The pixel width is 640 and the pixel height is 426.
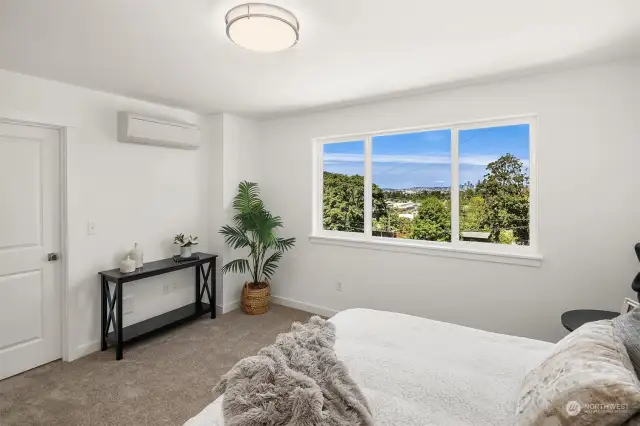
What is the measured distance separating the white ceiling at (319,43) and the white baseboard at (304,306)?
2.45 meters

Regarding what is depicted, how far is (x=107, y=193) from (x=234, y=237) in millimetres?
1357

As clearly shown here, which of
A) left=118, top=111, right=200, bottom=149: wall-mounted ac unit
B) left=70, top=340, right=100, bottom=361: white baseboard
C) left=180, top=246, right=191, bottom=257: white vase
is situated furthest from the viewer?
left=180, top=246, right=191, bottom=257: white vase

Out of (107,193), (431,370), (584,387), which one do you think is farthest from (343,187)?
(584,387)

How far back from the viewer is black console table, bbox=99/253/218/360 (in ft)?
9.48

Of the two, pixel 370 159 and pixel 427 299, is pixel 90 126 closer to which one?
pixel 370 159

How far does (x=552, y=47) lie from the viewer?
7.16 feet

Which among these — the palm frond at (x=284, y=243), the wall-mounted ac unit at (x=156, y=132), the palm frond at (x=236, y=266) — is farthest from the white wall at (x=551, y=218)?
the wall-mounted ac unit at (x=156, y=132)

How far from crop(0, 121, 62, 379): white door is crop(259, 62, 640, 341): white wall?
2806mm

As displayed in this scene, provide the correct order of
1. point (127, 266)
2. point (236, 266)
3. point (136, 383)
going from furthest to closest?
point (236, 266) < point (127, 266) < point (136, 383)

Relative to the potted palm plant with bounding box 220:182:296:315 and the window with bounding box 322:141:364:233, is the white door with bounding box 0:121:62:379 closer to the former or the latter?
the potted palm plant with bounding box 220:182:296:315

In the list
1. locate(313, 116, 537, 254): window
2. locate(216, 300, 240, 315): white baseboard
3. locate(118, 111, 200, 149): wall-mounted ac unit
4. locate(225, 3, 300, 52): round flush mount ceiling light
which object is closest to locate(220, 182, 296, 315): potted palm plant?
locate(216, 300, 240, 315): white baseboard

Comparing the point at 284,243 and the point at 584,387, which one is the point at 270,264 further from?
the point at 584,387

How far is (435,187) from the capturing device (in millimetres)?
3352

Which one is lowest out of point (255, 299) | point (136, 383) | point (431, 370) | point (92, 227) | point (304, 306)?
point (136, 383)
